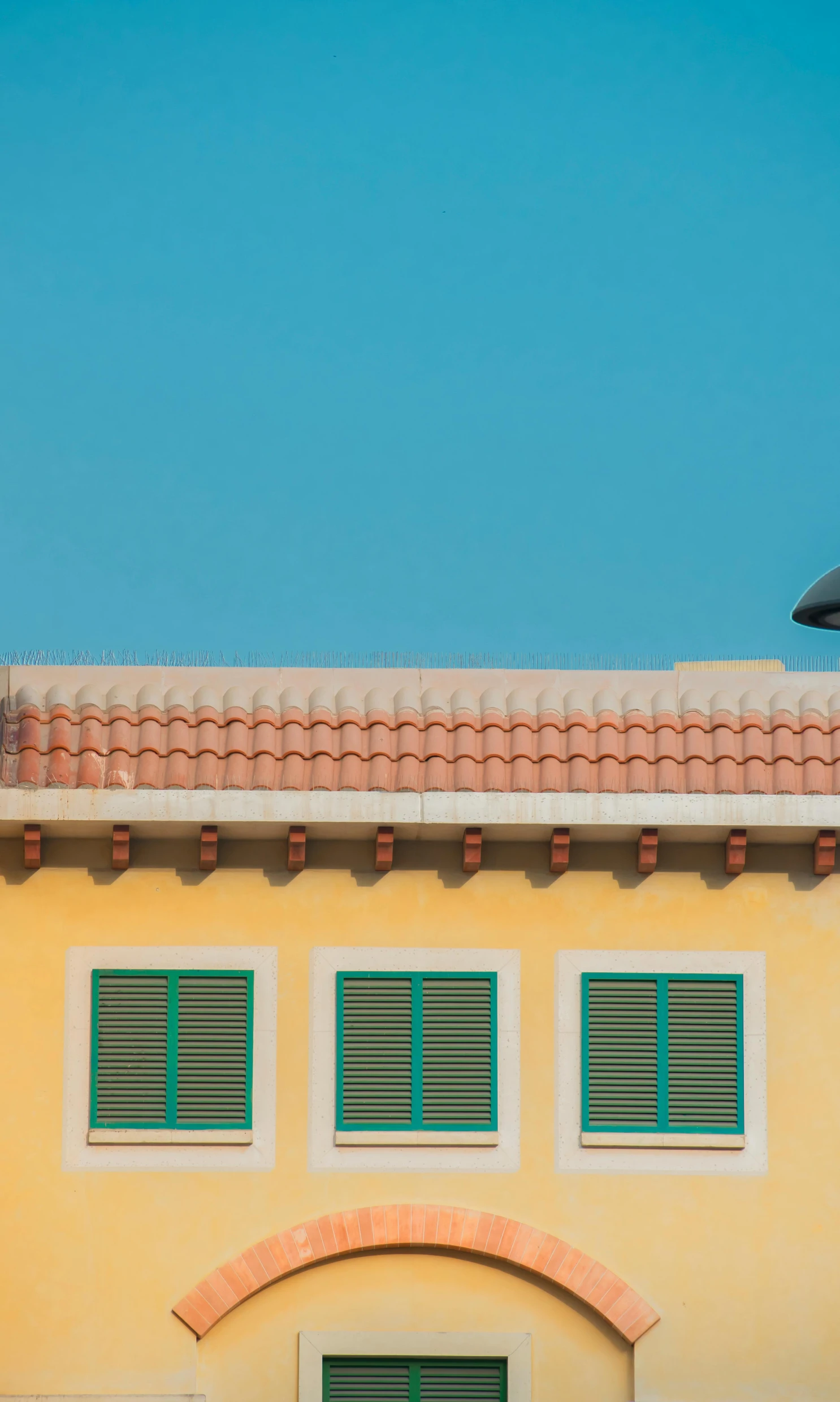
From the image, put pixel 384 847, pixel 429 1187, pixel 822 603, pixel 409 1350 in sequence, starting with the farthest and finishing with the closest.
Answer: pixel 384 847
pixel 429 1187
pixel 409 1350
pixel 822 603

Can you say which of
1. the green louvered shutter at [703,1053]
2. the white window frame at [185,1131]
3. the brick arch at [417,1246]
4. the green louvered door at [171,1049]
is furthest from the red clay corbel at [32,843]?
the green louvered shutter at [703,1053]

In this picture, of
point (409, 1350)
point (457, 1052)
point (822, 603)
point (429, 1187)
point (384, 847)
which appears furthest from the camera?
point (457, 1052)

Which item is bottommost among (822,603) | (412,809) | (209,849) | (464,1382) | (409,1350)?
(464,1382)

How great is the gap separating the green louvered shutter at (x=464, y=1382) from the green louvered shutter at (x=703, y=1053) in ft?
8.66

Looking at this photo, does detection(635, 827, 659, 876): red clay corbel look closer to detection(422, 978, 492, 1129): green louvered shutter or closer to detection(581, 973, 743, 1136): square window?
detection(581, 973, 743, 1136): square window

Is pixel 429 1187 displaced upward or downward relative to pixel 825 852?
downward

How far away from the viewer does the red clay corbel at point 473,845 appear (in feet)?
44.0

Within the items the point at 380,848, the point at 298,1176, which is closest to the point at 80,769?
the point at 380,848

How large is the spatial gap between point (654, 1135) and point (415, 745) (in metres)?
3.97

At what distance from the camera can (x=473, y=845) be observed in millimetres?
13430

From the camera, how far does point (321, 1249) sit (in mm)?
13117

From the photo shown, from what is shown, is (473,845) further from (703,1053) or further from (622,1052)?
(703,1053)

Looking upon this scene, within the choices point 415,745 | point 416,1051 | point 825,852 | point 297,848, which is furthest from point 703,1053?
point 297,848

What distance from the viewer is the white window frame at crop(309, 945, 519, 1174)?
43.9ft
